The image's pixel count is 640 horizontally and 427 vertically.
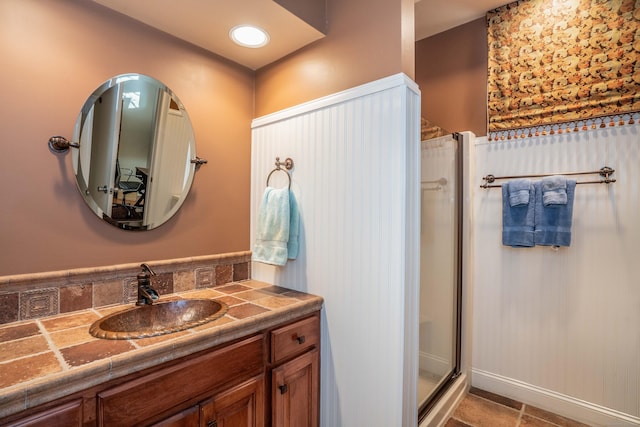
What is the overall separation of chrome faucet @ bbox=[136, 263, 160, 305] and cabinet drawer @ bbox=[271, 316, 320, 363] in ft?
1.89

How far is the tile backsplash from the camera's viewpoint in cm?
117

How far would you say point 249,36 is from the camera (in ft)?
5.33

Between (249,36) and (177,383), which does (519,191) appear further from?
(177,383)

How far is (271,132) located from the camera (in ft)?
6.02

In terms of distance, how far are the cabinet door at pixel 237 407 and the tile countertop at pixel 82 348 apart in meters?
0.20

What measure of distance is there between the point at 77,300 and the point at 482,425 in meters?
2.27

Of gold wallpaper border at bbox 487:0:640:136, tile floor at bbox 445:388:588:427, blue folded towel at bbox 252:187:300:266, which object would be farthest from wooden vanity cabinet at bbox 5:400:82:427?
gold wallpaper border at bbox 487:0:640:136

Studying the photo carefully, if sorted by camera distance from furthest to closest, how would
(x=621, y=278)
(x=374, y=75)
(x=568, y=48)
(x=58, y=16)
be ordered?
(x=568, y=48)
(x=621, y=278)
(x=374, y=75)
(x=58, y=16)

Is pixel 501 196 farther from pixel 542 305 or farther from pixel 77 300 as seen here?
pixel 77 300

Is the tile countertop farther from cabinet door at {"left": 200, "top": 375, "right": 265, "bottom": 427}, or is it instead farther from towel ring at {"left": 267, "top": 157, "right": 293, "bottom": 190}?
towel ring at {"left": 267, "top": 157, "right": 293, "bottom": 190}

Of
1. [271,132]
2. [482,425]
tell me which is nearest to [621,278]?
[482,425]

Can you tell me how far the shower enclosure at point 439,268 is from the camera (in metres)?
1.80

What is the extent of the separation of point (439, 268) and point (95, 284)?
1901 millimetres

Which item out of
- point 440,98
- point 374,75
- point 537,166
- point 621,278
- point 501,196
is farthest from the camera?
point 440,98
